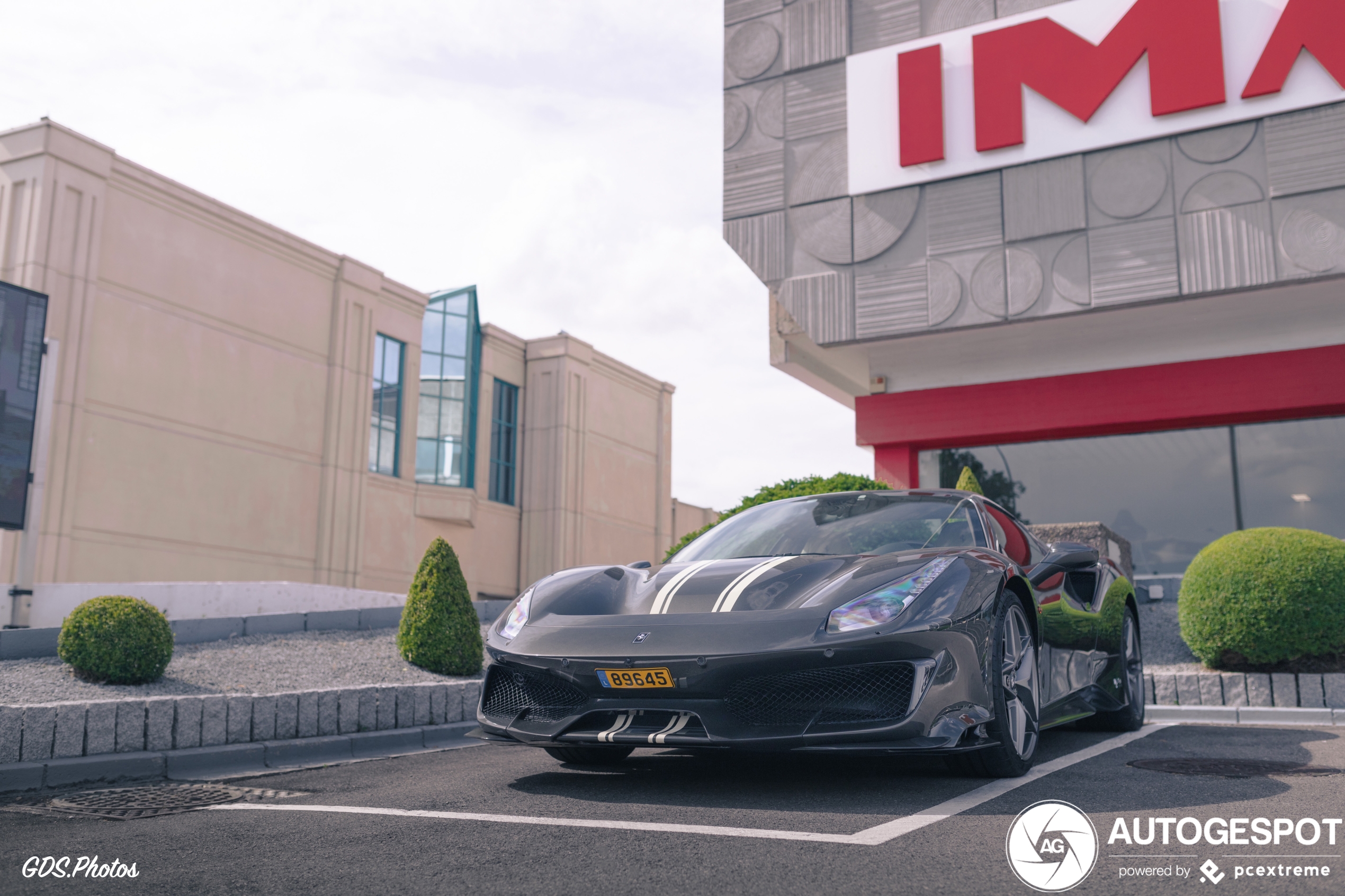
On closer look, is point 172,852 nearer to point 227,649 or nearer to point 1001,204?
point 227,649

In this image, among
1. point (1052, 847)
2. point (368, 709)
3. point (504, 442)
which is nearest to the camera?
point (1052, 847)

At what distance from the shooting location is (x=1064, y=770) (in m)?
4.05

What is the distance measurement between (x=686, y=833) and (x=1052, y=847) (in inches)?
38.3

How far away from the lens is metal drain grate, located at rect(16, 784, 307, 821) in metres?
3.78

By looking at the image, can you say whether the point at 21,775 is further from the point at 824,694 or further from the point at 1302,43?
the point at 1302,43

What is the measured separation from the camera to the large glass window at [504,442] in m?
35.7

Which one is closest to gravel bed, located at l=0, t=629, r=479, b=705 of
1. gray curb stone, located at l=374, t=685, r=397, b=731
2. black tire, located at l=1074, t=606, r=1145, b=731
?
gray curb stone, located at l=374, t=685, r=397, b=731

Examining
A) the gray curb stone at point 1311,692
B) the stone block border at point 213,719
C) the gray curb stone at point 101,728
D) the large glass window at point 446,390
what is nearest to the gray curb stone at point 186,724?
the stone block border at point 213,719

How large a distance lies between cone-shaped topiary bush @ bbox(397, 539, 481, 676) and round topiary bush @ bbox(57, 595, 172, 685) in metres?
2.08

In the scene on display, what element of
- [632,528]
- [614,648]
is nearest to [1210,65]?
[614,648]

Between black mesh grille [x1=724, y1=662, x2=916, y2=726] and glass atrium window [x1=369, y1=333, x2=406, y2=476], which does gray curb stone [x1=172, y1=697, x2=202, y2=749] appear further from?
glass atrium window [x1=369, y1=333, x2=406, y2=476]

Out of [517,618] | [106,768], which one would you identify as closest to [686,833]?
[517,618]

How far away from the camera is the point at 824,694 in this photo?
3.34 metres

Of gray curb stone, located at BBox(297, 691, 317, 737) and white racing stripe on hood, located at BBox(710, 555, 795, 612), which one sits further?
gray curb stone, located at BBox(297, 691, 317, 737)
